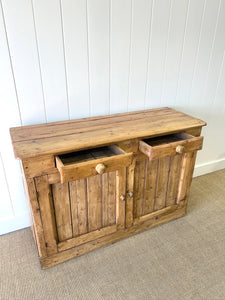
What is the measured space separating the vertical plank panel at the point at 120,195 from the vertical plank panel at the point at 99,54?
479 mm

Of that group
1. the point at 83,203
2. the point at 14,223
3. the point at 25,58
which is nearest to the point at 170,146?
the point at 83,203

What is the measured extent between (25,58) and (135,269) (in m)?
1.32

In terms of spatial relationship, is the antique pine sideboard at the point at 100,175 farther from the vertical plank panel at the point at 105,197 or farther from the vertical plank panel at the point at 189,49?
the vertical plank panel at the point at 189,49

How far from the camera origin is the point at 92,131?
51.3 inches

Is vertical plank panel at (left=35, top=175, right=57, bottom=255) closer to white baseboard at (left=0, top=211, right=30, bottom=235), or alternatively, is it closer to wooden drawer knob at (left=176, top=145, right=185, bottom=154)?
white baseboard at (left=0, top=211, right=30, bottom=235)

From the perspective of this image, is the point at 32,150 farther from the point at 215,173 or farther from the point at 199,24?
the point at 215,173

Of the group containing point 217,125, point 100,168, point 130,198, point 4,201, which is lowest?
point 4,201

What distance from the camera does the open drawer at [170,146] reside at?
4.07 feet

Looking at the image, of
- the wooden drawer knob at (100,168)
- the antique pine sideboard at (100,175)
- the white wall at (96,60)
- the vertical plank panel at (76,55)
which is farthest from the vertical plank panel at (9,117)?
the wooden drawer knob at (100,168)

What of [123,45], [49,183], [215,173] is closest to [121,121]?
[123,45]

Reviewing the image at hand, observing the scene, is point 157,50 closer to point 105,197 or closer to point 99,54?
point 99,54

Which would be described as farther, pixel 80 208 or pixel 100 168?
pixel 80 208

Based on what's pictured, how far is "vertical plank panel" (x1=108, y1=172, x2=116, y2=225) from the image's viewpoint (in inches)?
51.9

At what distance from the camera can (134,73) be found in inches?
62.5
